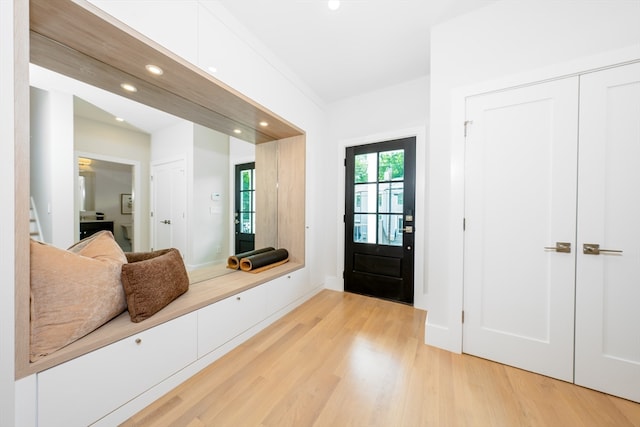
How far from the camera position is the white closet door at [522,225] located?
154 centimetres

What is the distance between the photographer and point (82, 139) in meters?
1.49

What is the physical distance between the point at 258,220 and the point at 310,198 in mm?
744

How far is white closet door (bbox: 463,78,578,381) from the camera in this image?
1541mm

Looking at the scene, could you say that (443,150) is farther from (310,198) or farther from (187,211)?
(187,211)

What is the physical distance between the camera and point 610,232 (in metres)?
1.43

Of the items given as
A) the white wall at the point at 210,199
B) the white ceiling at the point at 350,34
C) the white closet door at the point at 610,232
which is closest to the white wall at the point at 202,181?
the white wall at the point at 210,199

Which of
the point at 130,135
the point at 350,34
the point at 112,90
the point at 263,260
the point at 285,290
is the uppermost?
the point at 350,34

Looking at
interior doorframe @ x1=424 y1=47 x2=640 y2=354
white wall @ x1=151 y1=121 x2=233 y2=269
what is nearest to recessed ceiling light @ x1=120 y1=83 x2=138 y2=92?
white wall @ x1=151 y1=121 x2=233 y2=269

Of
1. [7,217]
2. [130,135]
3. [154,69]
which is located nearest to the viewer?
[7,217]

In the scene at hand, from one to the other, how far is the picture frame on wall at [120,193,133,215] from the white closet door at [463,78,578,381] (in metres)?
2.72

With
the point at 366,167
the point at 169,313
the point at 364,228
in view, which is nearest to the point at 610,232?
the point at 364,228

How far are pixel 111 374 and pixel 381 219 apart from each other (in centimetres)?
272

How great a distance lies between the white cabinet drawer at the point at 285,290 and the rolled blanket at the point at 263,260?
0.75 feet

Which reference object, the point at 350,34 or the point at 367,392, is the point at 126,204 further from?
the point at 350,34
